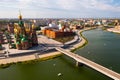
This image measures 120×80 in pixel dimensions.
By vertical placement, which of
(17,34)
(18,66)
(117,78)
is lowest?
(18,66)

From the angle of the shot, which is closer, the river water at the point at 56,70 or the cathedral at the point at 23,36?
the river water at the point at 56,70

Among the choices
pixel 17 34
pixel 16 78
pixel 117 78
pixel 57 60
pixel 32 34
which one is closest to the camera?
pixel 117 78

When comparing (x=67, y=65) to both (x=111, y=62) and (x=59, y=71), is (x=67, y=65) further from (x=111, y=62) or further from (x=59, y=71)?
(x=111, y=62)

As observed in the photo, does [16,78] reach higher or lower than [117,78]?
lower

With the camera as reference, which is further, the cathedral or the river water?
the cathedral

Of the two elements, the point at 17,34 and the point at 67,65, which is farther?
the point at 17,34

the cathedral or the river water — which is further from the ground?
the cathedral

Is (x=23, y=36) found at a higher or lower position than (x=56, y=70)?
higher

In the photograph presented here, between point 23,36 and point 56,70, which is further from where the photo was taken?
point 23,36

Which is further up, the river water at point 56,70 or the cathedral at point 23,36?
the cathedral at point 23,36

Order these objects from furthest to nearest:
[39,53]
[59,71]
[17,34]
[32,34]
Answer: [32,34]
[17,34]
[39,53]
[59,71]

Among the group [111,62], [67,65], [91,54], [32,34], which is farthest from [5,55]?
[111,62]
